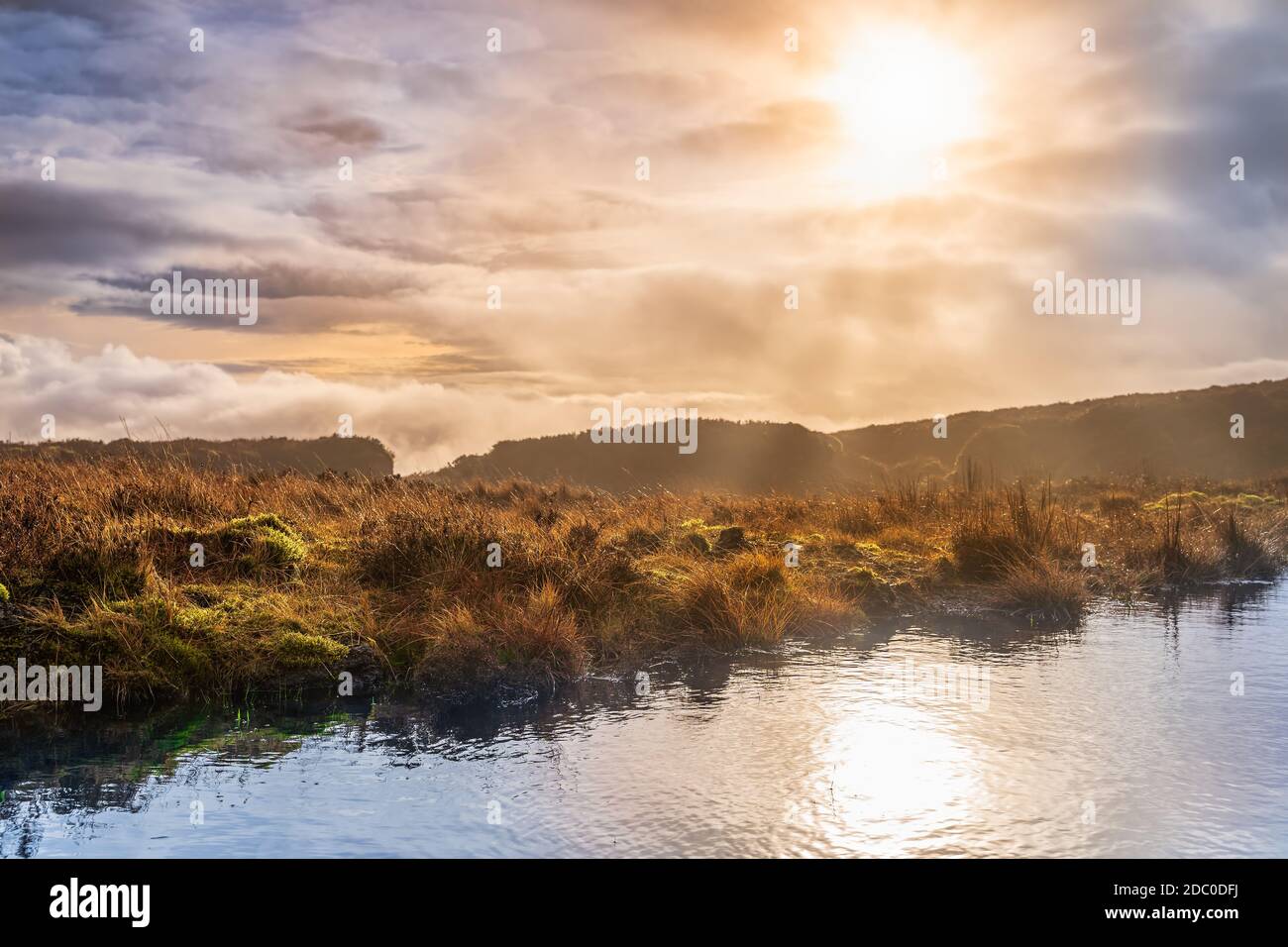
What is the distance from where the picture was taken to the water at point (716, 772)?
228 inches

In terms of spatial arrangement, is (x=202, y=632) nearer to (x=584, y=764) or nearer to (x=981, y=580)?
(x=584, y=764)

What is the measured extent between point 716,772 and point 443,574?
5.87m

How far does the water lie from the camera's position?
5.80m

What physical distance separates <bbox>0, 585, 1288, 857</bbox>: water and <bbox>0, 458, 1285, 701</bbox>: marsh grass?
864 mm

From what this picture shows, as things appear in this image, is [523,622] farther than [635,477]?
No

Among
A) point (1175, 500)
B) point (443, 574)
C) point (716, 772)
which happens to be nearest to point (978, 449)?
point (1175, 500)

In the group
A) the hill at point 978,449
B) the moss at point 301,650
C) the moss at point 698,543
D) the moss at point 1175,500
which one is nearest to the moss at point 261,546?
the moss at point 301,650

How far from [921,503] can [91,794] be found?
17.7 meters

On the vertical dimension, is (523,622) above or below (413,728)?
above

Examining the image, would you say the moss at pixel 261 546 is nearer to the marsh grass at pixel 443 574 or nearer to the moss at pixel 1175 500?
the marsh grass at pixel 443 574

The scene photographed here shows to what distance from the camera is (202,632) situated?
32.4 feet

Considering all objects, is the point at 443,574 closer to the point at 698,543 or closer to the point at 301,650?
the point at 301,650

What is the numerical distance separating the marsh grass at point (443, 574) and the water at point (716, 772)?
0.86 m
